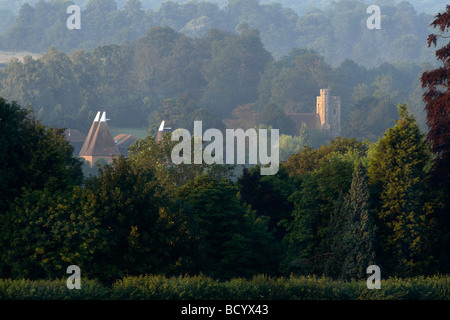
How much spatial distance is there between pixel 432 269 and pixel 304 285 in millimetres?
12443

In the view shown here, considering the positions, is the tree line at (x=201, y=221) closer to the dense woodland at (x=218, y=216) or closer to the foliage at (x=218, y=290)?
the dense woodland at (x=218, y=216)

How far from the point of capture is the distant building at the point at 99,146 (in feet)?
496

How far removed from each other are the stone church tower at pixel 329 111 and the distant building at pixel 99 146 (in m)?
52.2

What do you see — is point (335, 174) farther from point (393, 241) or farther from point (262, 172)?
point (262, 172)

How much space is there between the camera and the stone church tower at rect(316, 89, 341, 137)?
7475 inches

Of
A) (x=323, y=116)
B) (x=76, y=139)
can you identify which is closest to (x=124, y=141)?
(x=76, y=139)

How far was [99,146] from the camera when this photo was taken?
154 metres

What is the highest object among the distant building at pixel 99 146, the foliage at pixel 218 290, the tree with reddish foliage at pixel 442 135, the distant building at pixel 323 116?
the distant building at pixel 323 116

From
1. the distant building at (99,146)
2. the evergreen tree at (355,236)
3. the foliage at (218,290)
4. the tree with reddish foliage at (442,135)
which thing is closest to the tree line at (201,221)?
the evergreen tree at (355,236)

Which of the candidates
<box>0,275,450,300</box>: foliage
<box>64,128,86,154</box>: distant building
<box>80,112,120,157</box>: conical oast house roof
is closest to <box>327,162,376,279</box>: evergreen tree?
<box>0,275,450,300</box>: foliage

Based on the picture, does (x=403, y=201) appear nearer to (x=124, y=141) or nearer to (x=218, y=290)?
(x=218, y=290)

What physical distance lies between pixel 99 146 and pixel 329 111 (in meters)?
58.4

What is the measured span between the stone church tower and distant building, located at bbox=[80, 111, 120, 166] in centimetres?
5223
